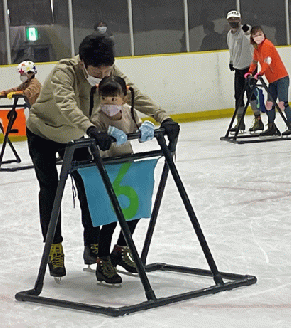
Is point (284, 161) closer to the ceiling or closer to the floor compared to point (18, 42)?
closer to the floor

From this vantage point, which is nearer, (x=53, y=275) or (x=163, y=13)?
(x=53, y=275)

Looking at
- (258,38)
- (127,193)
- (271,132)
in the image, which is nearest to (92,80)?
(127,193)

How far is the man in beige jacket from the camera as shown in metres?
3.56

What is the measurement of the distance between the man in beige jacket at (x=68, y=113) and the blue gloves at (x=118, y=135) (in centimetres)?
7

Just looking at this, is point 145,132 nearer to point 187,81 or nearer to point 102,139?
point 102,139

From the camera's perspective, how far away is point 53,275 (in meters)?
3.84

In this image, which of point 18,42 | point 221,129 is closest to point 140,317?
point 221,129

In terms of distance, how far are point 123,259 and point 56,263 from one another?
28cm

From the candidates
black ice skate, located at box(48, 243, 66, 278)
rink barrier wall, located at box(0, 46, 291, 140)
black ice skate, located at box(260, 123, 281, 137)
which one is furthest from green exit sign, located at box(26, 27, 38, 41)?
black ice skate, located at box(48, 243, 66, 278)

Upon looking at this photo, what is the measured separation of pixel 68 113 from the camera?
3496 millimetres

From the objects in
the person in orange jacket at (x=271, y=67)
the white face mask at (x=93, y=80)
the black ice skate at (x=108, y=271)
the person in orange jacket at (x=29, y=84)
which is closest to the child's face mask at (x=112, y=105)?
the white face mask at (x=93, y=80)

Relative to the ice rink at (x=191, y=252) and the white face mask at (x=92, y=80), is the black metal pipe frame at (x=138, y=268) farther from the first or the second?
the white face mask at (x=92, y=80)

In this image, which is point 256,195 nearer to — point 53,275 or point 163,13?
point 53,275

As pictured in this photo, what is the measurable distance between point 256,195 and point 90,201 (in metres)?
2.73
